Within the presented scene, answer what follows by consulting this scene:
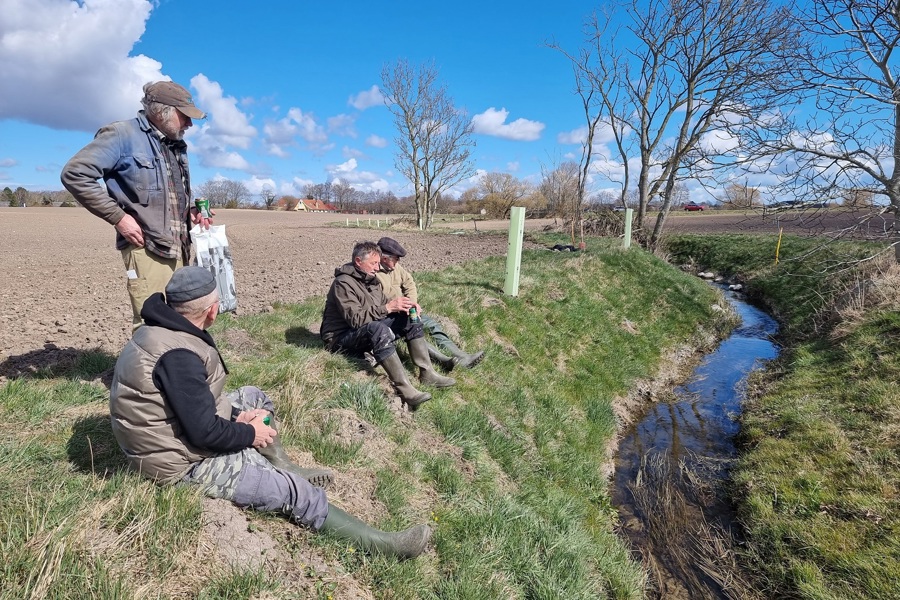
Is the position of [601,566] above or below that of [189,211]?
below

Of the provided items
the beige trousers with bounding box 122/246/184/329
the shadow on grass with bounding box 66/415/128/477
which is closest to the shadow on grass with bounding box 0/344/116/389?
the shadow on grass with bounding box 66/415/128/477

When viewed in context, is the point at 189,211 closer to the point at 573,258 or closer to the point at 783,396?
the point at 783,396

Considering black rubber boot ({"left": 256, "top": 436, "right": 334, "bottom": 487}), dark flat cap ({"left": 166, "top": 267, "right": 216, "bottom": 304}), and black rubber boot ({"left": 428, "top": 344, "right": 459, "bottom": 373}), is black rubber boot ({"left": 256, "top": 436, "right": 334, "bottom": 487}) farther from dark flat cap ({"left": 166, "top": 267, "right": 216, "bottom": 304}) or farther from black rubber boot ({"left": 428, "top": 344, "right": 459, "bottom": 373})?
black rubber boot ({"left": 428, "top": 344, "right": 459, "bottom": 373})

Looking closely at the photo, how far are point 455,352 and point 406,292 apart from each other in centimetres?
91

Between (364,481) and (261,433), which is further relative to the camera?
(364,481)

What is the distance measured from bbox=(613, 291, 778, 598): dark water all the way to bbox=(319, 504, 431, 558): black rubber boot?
2415mm

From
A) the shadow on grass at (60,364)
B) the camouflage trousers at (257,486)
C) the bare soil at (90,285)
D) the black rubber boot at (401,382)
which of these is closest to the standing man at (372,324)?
the black rubber boot at (401,382)

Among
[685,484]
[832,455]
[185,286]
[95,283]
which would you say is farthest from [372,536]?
[95,283]

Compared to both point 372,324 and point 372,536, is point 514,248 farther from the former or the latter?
point 372,536

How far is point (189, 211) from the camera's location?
12.9 ft

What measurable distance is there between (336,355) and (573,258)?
8.19m

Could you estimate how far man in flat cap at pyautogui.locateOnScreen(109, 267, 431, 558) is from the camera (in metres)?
2.36

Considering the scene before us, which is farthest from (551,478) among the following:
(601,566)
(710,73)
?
(710,73)

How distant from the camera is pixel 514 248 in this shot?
7910 millimetres
